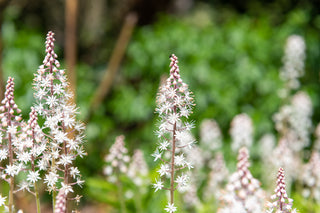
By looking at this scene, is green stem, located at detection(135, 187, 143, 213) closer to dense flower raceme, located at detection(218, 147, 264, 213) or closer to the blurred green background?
the blurred green background

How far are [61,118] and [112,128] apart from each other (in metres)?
5.50

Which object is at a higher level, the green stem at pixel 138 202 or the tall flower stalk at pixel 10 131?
the green stem at pixel 138 202

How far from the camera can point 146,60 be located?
732cm

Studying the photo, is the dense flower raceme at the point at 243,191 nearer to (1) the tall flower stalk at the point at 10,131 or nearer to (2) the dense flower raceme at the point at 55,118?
(2) the dense flower raceme at the point at 55,118

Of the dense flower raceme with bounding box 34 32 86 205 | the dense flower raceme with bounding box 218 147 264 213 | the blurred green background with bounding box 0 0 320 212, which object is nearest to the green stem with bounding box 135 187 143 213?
the blurred green background with bounding box 0 0 320 212

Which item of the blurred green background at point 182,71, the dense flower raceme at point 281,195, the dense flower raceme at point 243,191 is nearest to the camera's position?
the dense flower raceme at point 243,191

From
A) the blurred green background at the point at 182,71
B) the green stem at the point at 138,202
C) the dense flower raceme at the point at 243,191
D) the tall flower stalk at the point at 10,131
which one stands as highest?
the blurred green background at the point at 182,71

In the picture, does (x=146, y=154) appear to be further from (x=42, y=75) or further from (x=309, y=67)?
(x=42, y=75)

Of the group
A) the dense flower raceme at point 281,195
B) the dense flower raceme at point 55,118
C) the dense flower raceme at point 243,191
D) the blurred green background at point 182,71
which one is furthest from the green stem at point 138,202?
the dense flower raceme at point 243,191

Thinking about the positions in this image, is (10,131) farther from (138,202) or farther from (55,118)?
(138,202)

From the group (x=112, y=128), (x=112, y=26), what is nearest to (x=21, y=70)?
(x=112, y=128)

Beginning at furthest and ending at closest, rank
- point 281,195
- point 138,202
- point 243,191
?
point 138,202
point 281,195
point 243,191

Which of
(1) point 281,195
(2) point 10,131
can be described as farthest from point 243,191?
(2) point 10,131

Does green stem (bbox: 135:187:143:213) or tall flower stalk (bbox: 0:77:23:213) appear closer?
tall flower stalk (bbox: 0:77:23:213)
